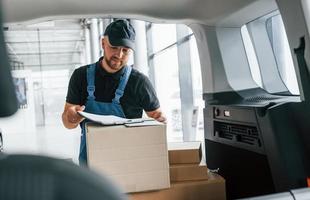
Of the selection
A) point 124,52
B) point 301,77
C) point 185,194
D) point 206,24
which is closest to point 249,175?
point 185,194

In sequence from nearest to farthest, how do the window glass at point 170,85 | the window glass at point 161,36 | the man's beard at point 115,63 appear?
the man's beard at point 115,63, the window glass at point 161,36, the window glass at point 170,85

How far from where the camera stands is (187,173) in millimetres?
1684

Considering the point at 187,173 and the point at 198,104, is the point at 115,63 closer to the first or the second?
the point at 198,104

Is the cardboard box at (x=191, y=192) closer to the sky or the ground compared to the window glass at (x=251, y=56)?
closer to the ground

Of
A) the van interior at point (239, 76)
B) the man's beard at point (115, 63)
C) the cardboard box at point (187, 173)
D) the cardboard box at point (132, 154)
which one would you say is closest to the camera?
the van interior at point (239, 76)

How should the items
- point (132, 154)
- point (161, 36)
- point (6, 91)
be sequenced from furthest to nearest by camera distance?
point (161, 36)
point (132, 154)
point (6, 91)

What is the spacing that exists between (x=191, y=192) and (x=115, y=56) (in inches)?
58.8

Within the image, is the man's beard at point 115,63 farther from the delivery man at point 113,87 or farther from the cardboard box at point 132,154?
the cardboard box at point 132,154

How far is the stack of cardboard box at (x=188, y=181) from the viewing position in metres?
1.58

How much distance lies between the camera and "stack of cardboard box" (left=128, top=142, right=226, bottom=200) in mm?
1578

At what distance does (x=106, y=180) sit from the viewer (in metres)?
0.60

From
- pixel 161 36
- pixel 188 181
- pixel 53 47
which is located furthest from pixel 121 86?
pixel 53 47

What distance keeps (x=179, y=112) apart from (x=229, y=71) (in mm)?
2600

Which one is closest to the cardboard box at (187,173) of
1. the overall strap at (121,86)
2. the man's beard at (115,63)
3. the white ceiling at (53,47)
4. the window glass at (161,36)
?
the overall strap at (121,86)
